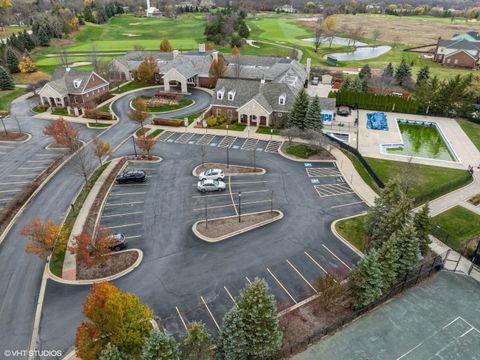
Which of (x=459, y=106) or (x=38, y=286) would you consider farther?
(x=459, y=106)

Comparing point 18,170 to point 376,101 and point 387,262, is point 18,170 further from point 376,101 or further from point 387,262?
point 376,101

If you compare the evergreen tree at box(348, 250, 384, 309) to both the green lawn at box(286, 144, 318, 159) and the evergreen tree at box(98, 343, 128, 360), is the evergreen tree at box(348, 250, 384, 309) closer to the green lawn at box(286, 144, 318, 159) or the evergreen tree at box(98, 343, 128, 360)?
the evergreen tree at box(98, 343, 128, 360)

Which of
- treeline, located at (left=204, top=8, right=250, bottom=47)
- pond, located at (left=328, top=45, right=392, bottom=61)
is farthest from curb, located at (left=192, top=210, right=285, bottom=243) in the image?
pond, located at (left=328, top=45, right=392, bottom=61)

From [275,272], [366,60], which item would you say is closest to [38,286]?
[275,272]

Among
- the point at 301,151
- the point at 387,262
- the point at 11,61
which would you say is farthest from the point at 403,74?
the point at 11,61

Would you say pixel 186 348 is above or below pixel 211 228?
→ above

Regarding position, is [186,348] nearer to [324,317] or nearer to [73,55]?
[324,317]

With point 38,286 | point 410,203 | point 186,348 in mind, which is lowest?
point 38,286

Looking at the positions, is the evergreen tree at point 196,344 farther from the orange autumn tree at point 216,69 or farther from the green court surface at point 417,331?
the orange autumn tree at point 216,69
